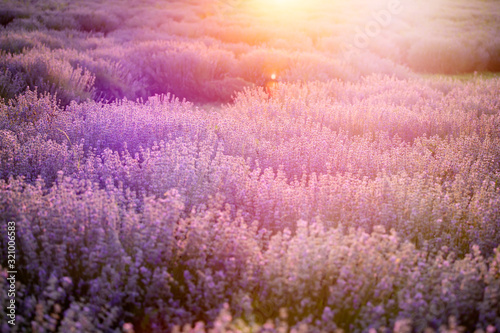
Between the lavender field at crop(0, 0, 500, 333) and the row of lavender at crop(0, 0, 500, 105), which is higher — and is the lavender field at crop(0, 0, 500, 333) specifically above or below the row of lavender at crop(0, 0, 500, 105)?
below

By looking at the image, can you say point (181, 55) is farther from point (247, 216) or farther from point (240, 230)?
point (240, 230)

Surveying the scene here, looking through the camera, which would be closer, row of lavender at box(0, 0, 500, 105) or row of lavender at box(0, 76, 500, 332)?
row of lavender at box(0, 76, 500, 332)

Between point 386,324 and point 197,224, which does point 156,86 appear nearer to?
A: point 197,224

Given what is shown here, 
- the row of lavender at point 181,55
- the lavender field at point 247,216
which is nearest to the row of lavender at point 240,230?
the lavender field at point 247,216

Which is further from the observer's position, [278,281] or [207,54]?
[207,54]

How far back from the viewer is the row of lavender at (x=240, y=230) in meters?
1.81

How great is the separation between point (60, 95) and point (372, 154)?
14.1ft

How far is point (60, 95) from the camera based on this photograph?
17.9 feet

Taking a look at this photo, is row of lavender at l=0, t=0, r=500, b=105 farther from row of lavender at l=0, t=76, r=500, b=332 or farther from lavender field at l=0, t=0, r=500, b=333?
row of lavender at l=0, t=76, r=500, b=332

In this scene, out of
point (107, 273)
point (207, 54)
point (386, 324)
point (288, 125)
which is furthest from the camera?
point (207, 54)

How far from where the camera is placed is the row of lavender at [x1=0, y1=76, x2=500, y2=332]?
1.81 m

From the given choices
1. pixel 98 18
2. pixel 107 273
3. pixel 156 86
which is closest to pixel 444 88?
pixel 156 86

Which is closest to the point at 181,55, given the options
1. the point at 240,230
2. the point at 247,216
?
the point at 247,216

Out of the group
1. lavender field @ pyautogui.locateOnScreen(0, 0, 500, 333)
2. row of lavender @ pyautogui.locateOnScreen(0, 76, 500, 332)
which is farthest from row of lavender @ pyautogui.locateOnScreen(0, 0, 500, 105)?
row of lavender @ pyautogui.locateOnScreen(0, 76, 500, 332)
